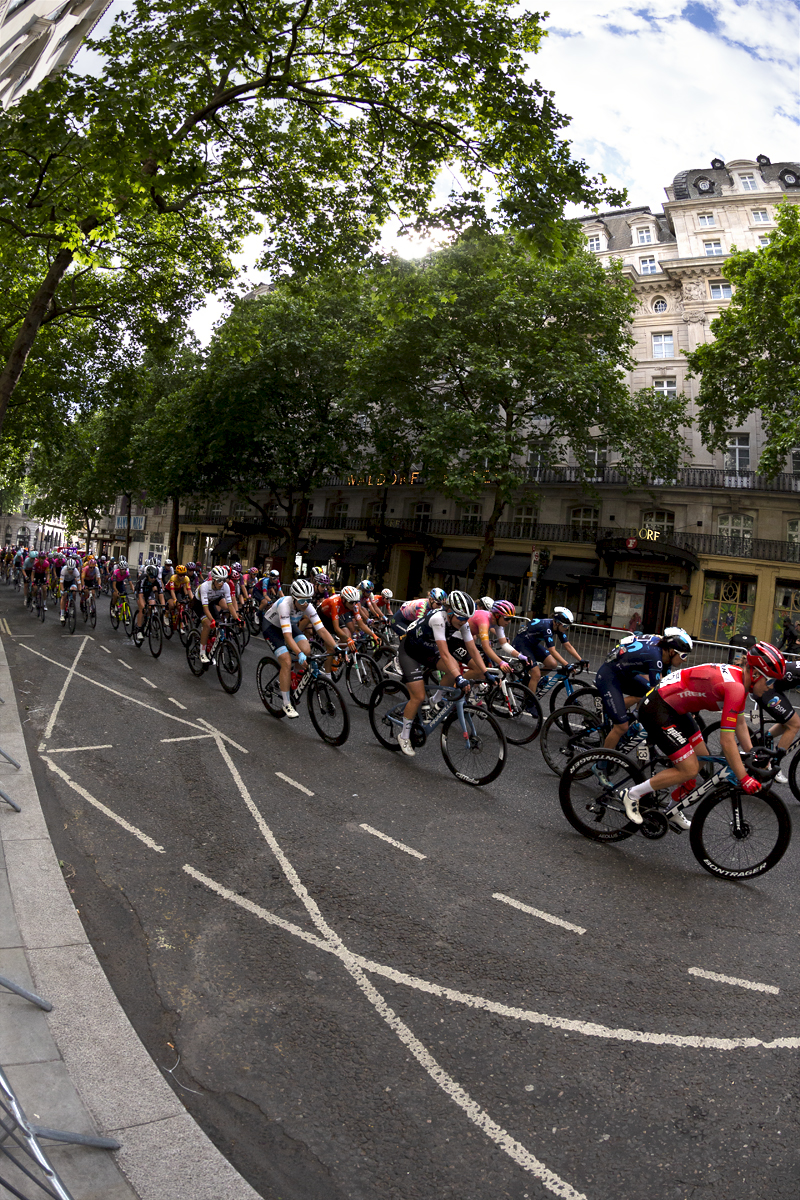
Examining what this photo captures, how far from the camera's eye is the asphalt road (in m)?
2.82

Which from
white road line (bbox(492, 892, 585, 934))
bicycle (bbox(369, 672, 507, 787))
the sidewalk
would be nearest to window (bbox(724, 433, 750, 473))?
bicycle (bbox(369, 672, 507, 787))

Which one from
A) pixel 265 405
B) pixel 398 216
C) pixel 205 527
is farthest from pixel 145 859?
pixel 205 527

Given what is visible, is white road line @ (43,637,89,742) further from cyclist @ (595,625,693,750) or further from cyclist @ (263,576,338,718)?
cyclist @ (595,625,693,750)

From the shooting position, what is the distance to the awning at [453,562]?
120 ft

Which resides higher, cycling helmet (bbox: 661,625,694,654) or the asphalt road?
cycling helmet (bbox: 661,625,694,654)

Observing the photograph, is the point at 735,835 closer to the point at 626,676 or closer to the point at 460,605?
the point at 626,676

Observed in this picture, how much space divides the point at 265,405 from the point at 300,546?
49.6 ft

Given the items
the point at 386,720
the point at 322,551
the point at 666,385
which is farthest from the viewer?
the point at 322,551

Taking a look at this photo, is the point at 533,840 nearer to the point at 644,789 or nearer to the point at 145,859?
the point at 644,789

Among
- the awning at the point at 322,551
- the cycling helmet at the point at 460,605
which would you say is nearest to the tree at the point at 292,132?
the cycling helmet at the point at 460,605

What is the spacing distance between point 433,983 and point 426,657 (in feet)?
15.1

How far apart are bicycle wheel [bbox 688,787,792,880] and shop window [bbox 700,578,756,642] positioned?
26645 millimetres

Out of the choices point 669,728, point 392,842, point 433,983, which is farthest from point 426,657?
point 433,983

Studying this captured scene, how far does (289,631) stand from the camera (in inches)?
362
